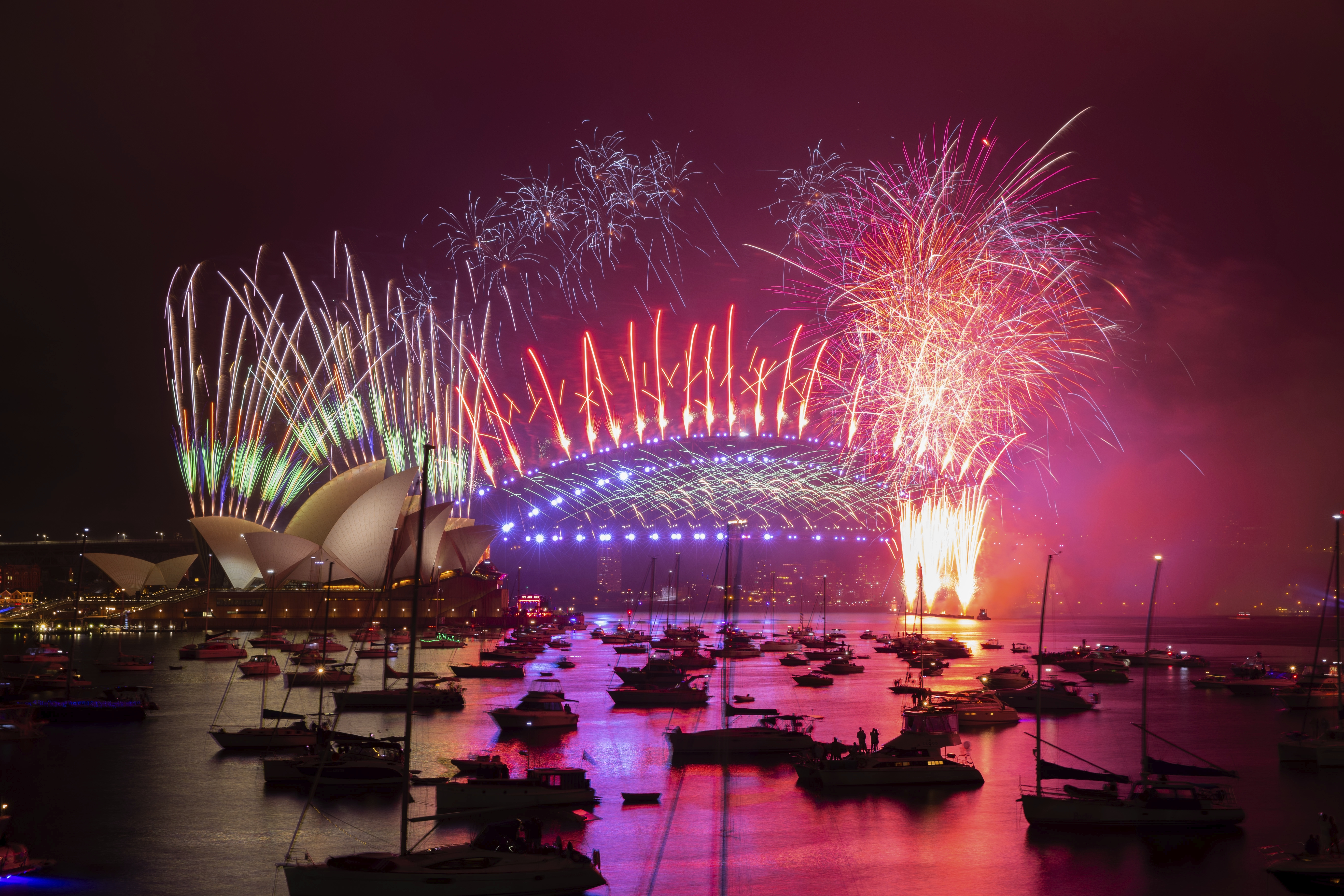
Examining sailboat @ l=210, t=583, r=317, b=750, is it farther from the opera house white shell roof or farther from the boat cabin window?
the opera house white shell roof

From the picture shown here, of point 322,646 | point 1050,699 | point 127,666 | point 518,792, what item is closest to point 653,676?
point 1050,699

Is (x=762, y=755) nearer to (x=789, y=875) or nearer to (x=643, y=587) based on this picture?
A: (x=789, y=875)

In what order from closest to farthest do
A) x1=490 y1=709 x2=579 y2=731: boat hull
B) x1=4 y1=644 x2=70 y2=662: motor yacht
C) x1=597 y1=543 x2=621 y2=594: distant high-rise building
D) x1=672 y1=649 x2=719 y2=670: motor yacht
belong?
x1=490 y1=709 x2=579 y2=731: boat hull → x1=4 y1=644 x2=70 y2=662: motor yacht → x1=672 y1=649 x2=719 y2=670: motor yacht → x1=597 y1=543 x2=621 y2=594: distant high-rise building

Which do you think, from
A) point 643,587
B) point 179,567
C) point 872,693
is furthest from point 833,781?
point 643,587

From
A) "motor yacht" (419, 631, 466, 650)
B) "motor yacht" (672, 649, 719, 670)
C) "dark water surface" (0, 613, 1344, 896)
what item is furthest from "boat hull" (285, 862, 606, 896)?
"motor yacht" (419, 631, 466, 650)

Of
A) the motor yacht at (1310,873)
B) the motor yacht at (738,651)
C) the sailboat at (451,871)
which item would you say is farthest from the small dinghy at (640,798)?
the motor yacht at (738,651)

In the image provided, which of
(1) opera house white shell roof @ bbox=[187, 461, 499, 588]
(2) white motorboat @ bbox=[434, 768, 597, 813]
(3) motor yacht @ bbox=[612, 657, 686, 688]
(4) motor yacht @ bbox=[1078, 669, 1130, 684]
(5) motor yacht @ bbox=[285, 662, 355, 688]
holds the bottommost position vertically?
(4) motor yacht @ bbox=[1078, 669, 1130, 684]

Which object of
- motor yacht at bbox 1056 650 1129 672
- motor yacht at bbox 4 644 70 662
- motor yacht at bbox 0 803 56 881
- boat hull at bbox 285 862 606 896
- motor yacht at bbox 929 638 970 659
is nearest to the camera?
boat hull at bbox 285 862 606 896
